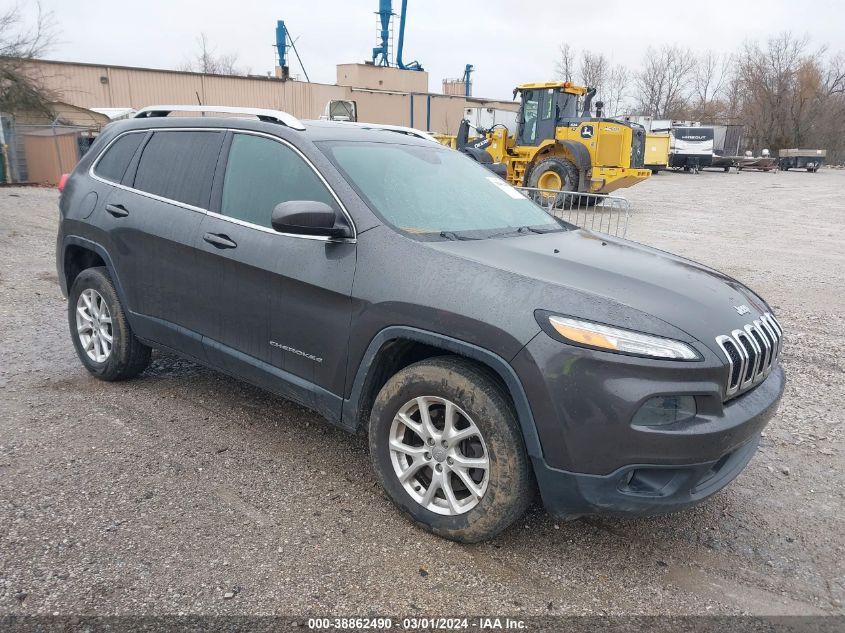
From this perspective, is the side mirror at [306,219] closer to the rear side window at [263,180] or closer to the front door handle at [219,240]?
the rear side window at [263,180]

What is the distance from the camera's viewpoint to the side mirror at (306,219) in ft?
9.82

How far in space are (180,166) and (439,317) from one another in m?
2.21

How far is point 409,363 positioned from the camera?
3.18 metres

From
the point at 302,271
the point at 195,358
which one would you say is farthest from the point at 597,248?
the point at 195,358

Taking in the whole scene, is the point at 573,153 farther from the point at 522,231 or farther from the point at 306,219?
the point at 306,219

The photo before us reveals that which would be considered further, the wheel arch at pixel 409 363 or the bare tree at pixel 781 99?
the bare tree at pixel 781 99

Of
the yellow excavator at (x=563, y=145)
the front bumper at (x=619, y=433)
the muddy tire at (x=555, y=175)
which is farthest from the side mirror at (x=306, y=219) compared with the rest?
the muddy tire at (x=555, y=175)

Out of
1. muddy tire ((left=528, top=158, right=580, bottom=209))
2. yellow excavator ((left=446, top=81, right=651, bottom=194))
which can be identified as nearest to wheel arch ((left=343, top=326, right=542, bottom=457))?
yellow excavator ((left=446, top=81, right=651, bottom=194))

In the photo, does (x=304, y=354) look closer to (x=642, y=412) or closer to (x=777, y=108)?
(x=642, y=412)

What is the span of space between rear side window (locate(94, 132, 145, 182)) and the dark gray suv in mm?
82

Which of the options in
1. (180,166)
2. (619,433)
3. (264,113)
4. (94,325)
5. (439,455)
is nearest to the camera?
(619,433)

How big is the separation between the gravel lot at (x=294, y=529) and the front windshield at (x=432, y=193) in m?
1.42

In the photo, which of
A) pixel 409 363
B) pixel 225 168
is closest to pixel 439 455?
pixel 409 363

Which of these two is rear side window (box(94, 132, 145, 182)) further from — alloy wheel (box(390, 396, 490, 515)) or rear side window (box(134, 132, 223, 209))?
alloy wheel (box(390, 396, 490, 515))
